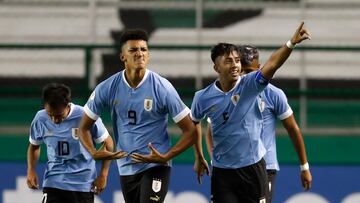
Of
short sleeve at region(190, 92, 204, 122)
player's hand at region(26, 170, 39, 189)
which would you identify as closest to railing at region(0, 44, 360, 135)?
player's hand at region(26, 170, 39, 189)

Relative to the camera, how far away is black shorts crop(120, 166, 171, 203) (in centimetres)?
954

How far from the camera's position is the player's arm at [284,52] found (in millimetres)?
8680

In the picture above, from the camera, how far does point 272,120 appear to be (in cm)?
1081

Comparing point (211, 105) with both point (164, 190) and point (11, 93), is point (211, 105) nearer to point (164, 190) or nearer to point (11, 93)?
point (164, 190)

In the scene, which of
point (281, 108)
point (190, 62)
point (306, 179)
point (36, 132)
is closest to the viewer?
point (306, 179)

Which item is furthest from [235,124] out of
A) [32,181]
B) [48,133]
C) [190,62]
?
[190,62]

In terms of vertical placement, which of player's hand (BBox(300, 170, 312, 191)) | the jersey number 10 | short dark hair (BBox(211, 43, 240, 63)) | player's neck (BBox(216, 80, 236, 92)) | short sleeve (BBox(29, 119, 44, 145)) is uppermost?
short dark hair (BBox(211, 43, 240, 63))

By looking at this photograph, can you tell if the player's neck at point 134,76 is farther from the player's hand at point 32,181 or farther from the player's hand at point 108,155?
the player's hand at point 32,181

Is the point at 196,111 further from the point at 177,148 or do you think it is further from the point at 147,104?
the point at 177,148

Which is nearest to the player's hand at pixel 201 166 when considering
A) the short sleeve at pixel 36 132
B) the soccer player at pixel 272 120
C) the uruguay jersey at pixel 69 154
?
the soccer player at pixel 272 120

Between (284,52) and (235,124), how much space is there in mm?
1139

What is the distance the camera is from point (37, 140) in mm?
11266

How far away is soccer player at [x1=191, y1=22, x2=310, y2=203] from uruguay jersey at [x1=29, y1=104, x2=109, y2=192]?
138cm

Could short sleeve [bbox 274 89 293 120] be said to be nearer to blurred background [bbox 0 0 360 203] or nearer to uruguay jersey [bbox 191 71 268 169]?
uruguay jersey [bbox 191 71 268 169]
